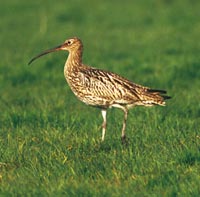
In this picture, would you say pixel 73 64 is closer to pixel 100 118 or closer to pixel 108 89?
pixel 108 89

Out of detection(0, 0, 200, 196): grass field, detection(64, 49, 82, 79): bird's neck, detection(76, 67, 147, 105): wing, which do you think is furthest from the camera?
detection(64, 49, 82, 79): bird's neck

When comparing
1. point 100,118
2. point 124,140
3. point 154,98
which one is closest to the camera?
point 124,140

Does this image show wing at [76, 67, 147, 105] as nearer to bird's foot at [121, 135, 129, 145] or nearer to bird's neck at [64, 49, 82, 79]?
bird's neck at [64, 49, 82, 79]

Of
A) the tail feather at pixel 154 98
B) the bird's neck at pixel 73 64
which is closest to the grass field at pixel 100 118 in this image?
the tail feather at pixel 154 98

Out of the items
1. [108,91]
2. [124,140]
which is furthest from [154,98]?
[124,140]

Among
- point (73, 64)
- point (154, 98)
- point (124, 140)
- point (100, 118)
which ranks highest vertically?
point (73, 64)

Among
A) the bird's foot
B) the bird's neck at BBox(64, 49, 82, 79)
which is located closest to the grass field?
the bird's foot

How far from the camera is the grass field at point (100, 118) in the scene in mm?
7359

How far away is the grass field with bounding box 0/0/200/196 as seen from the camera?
736 centimetres

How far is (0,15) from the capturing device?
78.0 ft

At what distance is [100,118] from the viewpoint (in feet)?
34.8

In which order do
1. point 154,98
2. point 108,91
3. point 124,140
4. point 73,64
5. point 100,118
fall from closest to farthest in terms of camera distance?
point 124,140 < point 108,91 < point 154,98 < point 73,64 < point 100,118

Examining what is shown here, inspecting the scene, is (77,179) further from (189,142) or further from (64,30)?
(64,30)

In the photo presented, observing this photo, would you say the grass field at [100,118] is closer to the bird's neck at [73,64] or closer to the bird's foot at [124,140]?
the bird's foot at [124,140]
